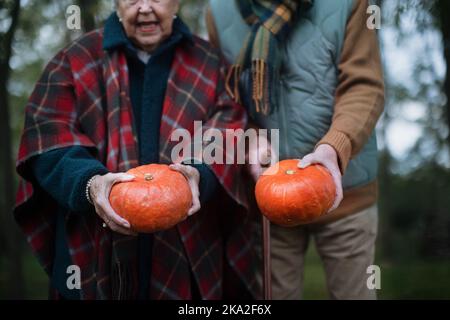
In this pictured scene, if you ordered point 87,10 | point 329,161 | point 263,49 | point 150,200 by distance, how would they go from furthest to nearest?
point 87,10 < point 263,49 < point 329,161 < point 150,200


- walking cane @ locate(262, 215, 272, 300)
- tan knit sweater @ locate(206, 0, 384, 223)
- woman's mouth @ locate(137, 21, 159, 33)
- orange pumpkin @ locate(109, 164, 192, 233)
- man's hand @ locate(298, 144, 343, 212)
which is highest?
woman's mouth @ locate(137, 21, 159, 33)

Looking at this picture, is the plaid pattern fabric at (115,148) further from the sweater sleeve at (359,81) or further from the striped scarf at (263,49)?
the sweater sleeve at (359,81)

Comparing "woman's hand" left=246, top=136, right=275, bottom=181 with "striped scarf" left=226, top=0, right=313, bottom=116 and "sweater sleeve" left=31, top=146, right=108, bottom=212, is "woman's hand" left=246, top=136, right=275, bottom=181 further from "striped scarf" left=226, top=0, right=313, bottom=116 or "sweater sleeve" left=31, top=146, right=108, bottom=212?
"sweater sleeve" left=31, top=146, right=108, bottom=212

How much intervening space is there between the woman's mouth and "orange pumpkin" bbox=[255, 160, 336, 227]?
89cm

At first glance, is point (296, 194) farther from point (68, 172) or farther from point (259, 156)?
point (68, 172)

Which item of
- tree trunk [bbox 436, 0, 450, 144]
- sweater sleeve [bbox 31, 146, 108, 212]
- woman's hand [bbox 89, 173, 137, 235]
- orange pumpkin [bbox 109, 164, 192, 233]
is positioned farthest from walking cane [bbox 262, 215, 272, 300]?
tree trunk [bbox 436, 0, 450, 144]

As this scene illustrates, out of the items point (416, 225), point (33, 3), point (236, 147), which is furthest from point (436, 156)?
point (236, 147)

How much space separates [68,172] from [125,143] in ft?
0.97

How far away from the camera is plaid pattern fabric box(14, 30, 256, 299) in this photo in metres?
2.45

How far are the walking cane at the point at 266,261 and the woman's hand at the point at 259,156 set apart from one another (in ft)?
0.79

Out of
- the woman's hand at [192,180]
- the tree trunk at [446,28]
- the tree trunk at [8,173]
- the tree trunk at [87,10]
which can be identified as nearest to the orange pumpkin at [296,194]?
the woman's hand at [192,180]

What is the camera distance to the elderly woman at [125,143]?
2443 millimetres

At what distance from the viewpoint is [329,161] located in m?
2.27

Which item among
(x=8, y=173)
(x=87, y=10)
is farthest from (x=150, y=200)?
(x=8, y=173)
